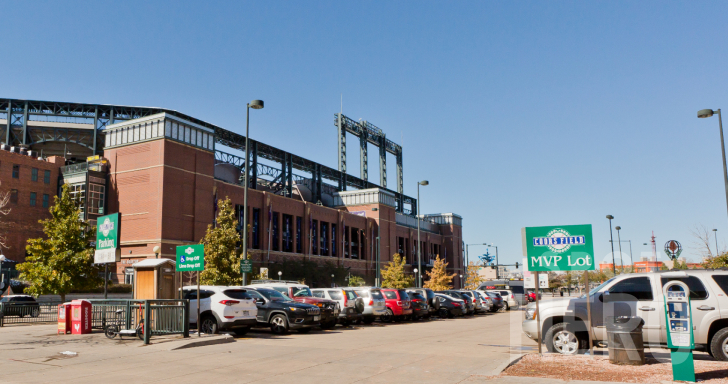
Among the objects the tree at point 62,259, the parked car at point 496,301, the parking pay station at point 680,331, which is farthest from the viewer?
the parked car at point 496,301

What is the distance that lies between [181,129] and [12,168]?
57.8ft

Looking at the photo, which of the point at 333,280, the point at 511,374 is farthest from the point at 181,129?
the point at 511,374

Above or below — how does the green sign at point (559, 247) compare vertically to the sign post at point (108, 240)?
below

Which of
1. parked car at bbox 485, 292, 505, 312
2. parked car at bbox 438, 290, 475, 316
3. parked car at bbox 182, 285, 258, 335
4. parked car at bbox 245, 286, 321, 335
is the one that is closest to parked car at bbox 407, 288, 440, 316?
parked car at bbox 438, 290, 475, 316

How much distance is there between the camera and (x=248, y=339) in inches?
687

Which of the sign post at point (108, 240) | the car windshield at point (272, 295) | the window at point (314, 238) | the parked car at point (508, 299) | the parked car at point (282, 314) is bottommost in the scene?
the parked car at point (508, 299)

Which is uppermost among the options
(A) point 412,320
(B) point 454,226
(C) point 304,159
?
(C) point 304,159

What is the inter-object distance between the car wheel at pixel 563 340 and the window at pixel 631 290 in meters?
1.06

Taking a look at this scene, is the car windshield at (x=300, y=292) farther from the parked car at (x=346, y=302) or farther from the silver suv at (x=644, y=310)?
the silver suv at (x=644, y=310)

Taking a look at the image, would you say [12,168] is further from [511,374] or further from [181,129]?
[511,374]

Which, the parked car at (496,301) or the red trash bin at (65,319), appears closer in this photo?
the red trash bin at (65,319)

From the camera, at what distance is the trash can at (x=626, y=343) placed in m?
10.9

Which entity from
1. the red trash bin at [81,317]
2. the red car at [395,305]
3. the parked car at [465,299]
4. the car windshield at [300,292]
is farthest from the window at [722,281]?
the parked car at [465,299]

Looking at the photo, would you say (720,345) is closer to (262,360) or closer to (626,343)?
(626,343)
